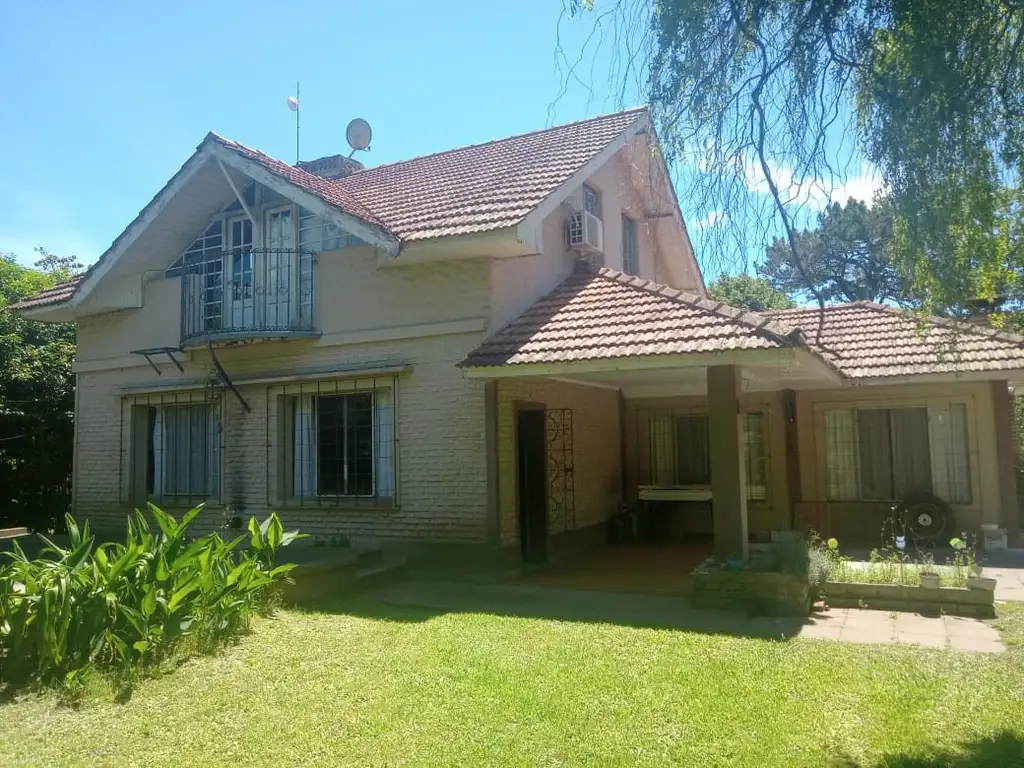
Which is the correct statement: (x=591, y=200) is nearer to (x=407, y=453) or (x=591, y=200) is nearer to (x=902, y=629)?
(x=407, y=453)

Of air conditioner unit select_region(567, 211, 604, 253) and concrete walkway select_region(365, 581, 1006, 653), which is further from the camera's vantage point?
air conditioner unit select_region(567, 211, 604, 253)

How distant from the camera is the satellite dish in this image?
55.6 feet

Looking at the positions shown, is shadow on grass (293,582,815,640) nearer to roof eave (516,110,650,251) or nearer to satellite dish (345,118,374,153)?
roof eave (516,110,650,251)

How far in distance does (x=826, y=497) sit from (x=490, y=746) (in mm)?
10081

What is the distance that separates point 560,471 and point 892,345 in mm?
5727

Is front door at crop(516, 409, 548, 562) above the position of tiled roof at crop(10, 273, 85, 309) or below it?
below

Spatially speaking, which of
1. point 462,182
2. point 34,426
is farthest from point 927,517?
point 34,426

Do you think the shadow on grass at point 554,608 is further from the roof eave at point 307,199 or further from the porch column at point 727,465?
the roof eave at point 307,199

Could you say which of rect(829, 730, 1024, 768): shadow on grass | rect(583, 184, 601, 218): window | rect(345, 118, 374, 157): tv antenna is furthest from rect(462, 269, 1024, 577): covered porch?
rect(345, 118, 374, 157): tv antenna

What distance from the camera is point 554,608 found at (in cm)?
816

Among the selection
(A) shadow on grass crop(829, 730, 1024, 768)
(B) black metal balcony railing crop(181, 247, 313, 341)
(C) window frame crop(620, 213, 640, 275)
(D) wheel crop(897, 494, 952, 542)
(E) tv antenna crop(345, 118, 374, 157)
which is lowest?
(A) shadow on grass crop(829, 730, 1024, 768)

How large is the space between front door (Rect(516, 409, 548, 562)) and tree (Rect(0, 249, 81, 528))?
10513 mm

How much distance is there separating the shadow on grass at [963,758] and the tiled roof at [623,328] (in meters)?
4.07

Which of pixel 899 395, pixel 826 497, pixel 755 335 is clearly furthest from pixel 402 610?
pixel 899 395
